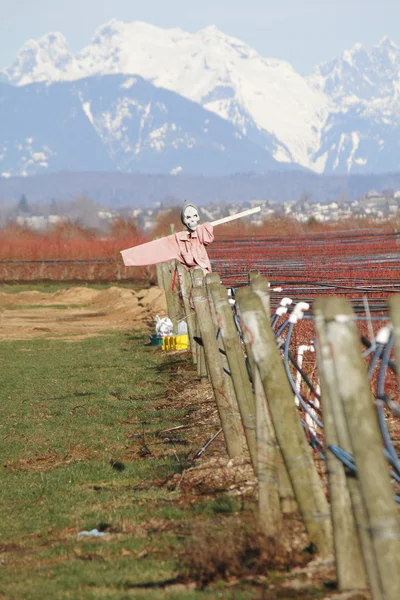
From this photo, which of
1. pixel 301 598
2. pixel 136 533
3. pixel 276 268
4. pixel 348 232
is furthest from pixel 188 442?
pixel 348 232

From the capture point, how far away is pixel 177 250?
13062 mm

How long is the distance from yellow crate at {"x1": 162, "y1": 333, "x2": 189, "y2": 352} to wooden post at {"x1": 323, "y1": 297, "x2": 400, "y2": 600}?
14.7 metres

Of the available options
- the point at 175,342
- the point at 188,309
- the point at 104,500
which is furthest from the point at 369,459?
the point at 175,342

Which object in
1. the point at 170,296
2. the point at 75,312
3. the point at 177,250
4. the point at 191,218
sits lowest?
the point at 75,312

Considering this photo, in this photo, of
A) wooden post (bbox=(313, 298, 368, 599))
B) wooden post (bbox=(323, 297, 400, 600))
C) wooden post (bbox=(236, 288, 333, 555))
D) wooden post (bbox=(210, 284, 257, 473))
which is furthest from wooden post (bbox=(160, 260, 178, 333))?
wooden post (bbox=(323, 297, 400, 600))

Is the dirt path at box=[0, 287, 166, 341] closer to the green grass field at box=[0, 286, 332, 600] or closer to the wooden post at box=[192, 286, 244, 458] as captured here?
the green grass field at box=[0, 286, 332, 600]

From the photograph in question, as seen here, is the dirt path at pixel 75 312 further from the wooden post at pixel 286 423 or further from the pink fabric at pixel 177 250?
the wooden post at pixel 286 423

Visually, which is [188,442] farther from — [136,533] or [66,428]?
[136,533]

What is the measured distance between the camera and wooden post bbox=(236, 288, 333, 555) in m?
5.67

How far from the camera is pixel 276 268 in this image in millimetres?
22016

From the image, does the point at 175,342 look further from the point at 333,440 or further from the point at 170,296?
the point at 333,440

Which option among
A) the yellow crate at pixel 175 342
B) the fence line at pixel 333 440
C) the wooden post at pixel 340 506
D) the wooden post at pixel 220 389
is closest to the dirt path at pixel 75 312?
the yellow crate at pixel 175 342

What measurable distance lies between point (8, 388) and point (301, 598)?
10544 millimetres

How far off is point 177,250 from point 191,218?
1.57 ft
